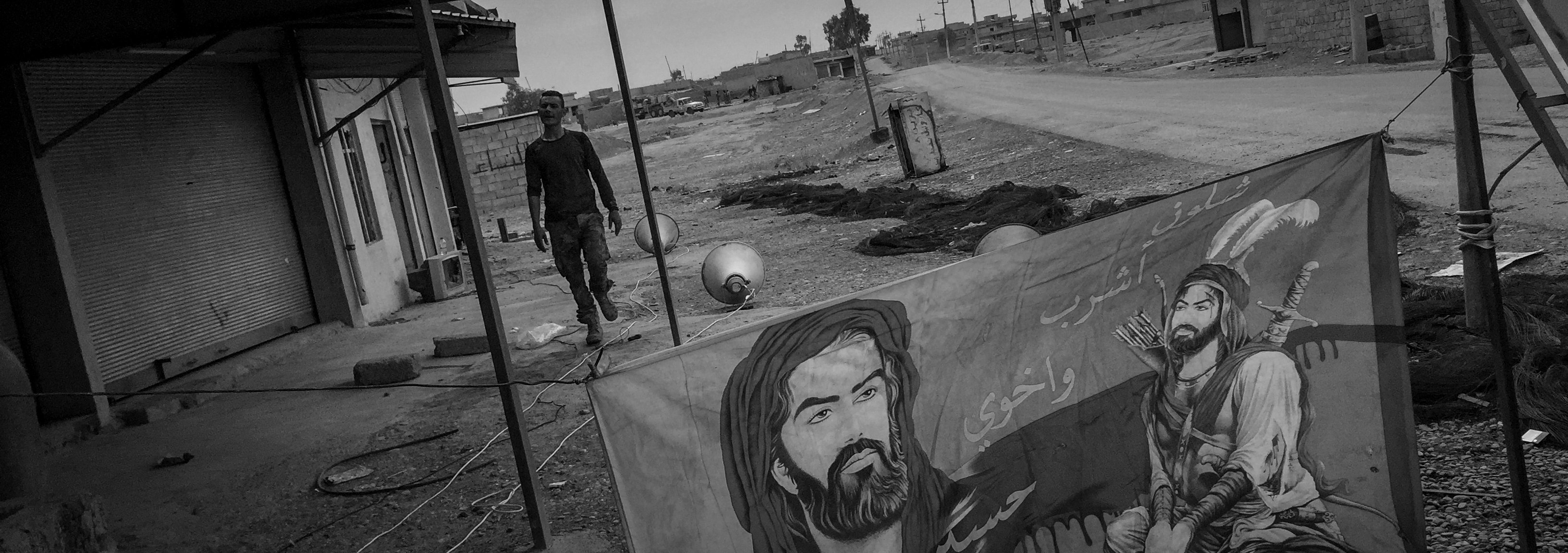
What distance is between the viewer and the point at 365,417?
7.09 metres

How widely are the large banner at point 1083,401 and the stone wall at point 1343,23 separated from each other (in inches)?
709

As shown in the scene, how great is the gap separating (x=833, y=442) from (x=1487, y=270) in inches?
87.3

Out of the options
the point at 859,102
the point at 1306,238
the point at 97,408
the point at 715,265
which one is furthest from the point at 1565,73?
the point at 859,102

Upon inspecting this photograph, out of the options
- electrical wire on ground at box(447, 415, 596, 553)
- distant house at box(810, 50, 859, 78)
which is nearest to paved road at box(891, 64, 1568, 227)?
electrical wire on ground at box(447, 415, 596, 553)

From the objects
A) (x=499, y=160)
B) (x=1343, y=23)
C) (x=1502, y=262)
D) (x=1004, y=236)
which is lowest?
(x=1502, y=262)

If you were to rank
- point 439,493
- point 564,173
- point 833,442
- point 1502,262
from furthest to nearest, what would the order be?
point 564,173 < point 1502,262 < point 439,493 < point 833,442

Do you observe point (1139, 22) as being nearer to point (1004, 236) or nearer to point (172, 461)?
point (1004, 236)

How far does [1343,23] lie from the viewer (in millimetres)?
25562

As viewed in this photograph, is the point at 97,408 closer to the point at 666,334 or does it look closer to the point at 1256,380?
the point at 666,334

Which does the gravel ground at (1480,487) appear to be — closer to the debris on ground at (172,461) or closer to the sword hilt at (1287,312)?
the sword hilt at (1287,312)

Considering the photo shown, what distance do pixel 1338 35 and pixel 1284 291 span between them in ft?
85.1

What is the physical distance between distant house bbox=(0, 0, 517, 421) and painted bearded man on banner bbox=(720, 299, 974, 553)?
3.70 m

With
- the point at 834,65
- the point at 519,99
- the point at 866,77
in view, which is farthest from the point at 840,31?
the point at 866,77

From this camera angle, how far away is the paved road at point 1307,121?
9.30 m
